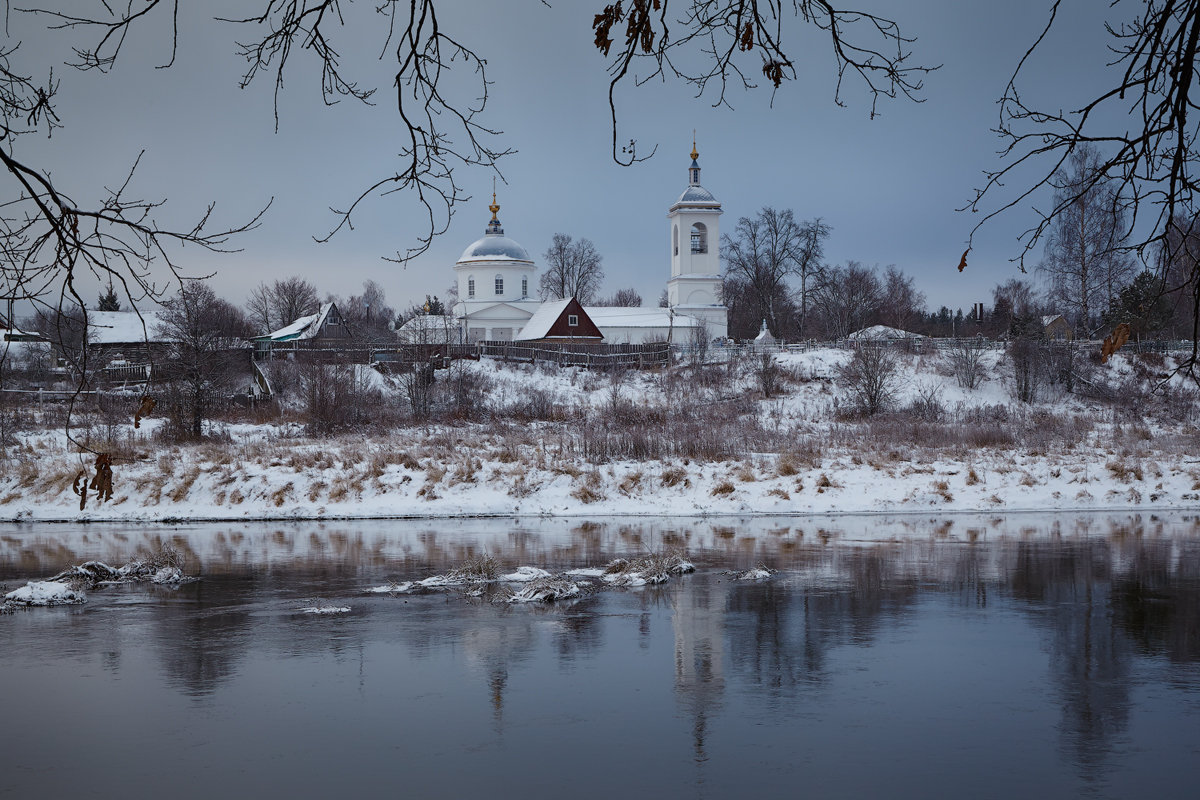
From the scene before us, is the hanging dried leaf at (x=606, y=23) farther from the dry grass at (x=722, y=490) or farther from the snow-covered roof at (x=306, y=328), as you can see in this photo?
the snow-covered roof at (x=306, y=328)

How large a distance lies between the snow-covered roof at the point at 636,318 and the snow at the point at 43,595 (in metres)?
63.6

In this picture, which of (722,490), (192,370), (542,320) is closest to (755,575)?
(722,490)

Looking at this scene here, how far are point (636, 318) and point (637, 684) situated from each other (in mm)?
70057

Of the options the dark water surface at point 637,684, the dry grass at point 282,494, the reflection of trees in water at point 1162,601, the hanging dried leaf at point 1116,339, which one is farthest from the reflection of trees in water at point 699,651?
the dry grass at point 282,494

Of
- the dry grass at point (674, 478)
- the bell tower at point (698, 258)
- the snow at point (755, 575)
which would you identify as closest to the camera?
the snow at point (755, 575)

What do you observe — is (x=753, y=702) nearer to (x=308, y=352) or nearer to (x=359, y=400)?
(x=359, y=400)

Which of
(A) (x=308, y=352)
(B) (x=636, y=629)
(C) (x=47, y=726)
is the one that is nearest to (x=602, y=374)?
(A) (x=308, y=352)

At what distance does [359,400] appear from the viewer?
43562 mm

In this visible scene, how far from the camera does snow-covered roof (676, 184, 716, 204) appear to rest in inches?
3287

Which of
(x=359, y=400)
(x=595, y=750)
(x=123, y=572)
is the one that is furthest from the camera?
(x=359, y=400)

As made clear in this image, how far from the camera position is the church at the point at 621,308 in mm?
80500

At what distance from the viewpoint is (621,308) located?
3250 inches

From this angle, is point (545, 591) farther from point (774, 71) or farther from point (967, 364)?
point (967, 364)

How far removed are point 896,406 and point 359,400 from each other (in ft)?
76.2
